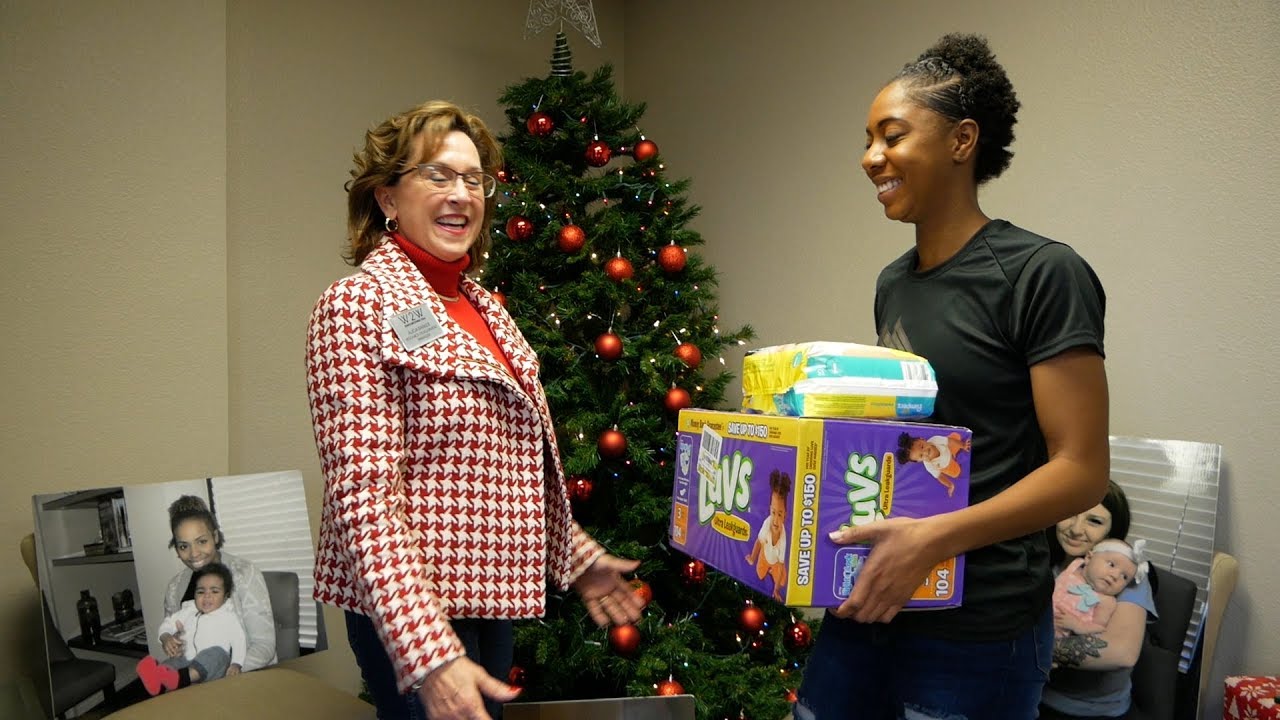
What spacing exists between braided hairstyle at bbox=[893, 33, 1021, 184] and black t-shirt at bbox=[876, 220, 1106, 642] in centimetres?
14

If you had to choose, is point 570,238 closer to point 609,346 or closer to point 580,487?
point 609,346

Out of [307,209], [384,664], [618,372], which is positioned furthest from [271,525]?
[384,664]

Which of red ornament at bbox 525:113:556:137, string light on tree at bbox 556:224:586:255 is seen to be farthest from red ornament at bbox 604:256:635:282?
red ornament at bbox 525:113:556:137

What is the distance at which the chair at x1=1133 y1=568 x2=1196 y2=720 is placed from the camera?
2.05 metres

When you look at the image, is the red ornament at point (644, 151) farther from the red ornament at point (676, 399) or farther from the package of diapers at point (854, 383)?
the package of diapers at point (854, 383)

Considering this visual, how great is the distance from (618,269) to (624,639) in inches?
44.1

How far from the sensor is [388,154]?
138 cm

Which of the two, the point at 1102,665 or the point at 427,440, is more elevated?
the point at 427,440

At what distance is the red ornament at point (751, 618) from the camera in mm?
2732

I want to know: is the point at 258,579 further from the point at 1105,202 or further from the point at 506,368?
the point at 1105,202

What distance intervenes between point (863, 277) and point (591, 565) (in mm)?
1914

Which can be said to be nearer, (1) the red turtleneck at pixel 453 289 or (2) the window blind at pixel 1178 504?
(1) the red turtleneck at pixel 453 289

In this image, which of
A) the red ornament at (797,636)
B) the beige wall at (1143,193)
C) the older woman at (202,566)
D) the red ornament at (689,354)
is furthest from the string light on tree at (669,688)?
the beige wall at (1143,193)

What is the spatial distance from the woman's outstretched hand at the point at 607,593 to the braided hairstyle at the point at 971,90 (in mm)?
910
